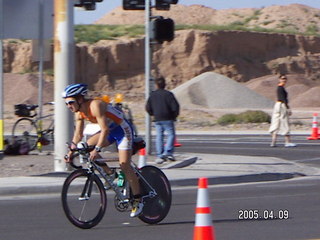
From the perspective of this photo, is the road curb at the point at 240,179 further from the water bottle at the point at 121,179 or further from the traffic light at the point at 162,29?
the water bottle at the point at 121,179

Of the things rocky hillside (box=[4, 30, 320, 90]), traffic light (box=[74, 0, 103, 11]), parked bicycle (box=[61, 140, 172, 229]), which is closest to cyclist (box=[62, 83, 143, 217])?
parked bicycle (box=[61, 140, 172, 229])

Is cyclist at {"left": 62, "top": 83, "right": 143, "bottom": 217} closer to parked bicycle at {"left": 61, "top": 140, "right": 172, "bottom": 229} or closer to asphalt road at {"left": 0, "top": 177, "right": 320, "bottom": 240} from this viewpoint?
parked bicycle at {"left": 61, "top": 140, "right": 172, "bottom": 229}

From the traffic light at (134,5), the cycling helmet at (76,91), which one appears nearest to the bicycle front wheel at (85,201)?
the cycling helmet at (76,91)

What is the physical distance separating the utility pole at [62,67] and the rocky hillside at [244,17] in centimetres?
8796

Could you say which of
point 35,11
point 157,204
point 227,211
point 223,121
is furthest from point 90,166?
point 223,121

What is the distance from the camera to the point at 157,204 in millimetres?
10914

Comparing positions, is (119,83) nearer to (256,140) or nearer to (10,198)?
(256,140)

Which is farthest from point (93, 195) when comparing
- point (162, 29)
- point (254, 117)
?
point (254, 117)

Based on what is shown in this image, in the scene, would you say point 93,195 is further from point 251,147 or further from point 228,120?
point 228,120

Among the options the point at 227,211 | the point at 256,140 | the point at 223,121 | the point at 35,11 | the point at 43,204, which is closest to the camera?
the point at 227,211

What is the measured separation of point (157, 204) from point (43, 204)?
280 cm

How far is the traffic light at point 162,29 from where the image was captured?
1867 centimetres

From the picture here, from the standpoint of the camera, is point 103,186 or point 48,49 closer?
point 103,186

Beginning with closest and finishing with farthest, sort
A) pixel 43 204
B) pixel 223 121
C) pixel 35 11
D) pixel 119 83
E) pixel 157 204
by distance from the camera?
1. pixel 157 204
2. pixel 43 204
3. pixel 35 11
4. pixel 223 121
5. pixel 119 83
